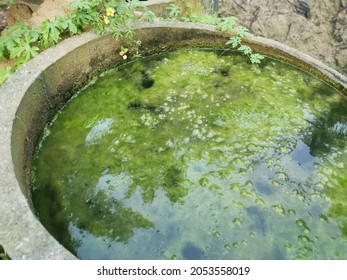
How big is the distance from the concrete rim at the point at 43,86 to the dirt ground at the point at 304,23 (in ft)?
5.93

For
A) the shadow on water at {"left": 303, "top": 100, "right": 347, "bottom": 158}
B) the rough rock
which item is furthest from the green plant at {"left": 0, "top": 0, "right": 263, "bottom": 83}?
the rough rock

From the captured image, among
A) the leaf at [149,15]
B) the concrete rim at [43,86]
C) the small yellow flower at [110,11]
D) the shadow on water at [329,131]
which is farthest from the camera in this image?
the leaf at [149,15]

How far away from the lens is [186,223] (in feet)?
8.31

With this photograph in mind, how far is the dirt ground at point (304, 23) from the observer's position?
5.46 meters

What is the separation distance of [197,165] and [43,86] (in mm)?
1564

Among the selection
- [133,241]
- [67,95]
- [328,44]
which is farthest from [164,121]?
[328,44]

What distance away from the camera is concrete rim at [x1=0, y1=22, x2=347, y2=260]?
192cm

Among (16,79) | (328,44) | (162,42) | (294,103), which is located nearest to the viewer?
(16,79)

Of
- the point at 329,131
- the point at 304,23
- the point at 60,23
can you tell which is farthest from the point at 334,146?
the point at 304,23

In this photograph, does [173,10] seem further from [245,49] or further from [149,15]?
[245,49]

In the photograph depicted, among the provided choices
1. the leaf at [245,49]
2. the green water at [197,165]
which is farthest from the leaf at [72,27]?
the leaf at [245,49]

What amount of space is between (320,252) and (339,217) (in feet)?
1.26

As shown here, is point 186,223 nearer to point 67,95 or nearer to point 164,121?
point 164,121

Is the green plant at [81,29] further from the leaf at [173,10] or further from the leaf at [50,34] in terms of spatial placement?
the leaf at [173,10]
